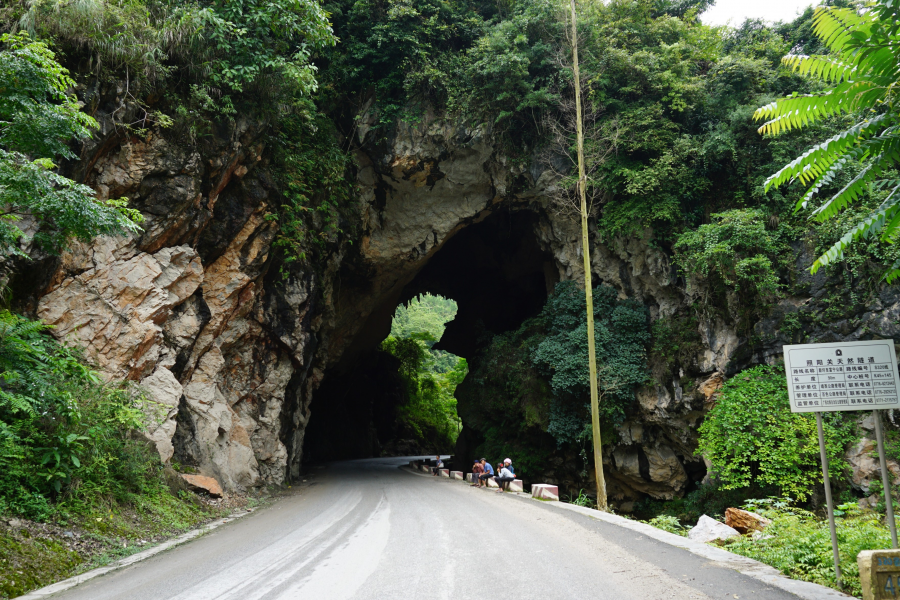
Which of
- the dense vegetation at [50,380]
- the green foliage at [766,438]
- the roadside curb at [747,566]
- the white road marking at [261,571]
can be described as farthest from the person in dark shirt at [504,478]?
the dense vegetation at [50,380]

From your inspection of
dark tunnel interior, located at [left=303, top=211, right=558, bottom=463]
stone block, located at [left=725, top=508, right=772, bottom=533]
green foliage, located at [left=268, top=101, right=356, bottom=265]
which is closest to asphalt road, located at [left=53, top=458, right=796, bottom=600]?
stone block, located at [left=725, top=508, right=772, bottom=533]

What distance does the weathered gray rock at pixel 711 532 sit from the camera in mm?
6705

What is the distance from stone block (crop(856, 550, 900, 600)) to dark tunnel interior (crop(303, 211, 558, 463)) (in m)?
17.7

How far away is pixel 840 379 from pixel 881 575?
167 cm

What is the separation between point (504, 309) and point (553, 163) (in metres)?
11.3

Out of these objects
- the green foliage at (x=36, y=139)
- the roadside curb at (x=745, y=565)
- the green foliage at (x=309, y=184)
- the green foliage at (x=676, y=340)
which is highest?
the green foliage at (x=309, y=184)

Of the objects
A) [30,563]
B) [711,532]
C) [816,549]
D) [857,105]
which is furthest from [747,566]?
[30,563]

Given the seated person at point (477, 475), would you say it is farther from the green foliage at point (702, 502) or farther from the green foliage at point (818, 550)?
the green foliage at point (818, 550)

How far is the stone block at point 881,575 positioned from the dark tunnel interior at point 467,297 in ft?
57.9

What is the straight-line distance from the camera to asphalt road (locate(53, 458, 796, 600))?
4.35 meters

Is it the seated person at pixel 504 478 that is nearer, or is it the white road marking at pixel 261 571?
the white road marking at pixel 261 571

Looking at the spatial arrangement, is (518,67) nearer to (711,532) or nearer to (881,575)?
(711,532)

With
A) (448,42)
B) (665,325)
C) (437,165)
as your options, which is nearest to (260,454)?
(437,165)

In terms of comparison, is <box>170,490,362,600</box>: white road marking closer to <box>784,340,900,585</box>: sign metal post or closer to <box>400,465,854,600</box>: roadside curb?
<box>400,465,854,600</box>: roadside curb
